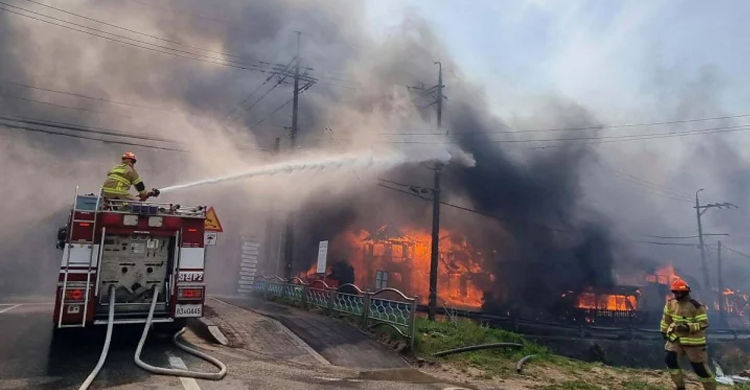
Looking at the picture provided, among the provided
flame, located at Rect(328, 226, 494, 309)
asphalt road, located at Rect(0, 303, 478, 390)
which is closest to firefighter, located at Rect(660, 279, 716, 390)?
asphalt road, located at Rect(0, 303, 478, 390)

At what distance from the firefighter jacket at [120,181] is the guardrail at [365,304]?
4.85 meters

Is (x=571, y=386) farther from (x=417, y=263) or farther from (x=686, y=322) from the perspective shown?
(x=417, y=263)

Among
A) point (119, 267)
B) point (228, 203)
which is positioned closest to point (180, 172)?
point (228, 203)

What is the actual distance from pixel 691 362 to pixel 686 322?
1.76 ft

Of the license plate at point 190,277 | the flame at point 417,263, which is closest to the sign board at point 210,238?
the license plate at point 190,277

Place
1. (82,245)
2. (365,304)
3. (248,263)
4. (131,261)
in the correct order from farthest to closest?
(248,263)
(365,304)
(131,261)
(82,245)

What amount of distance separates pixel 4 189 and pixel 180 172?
683cm

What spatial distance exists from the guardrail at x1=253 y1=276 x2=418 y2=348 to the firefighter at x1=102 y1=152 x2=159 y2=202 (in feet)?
15.3

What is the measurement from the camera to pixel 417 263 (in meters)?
31.1

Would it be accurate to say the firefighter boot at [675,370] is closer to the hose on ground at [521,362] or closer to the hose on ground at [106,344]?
the hose on ground at [521,362]

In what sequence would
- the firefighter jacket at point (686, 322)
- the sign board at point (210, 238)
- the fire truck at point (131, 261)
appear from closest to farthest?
the firefighter jacket at point (686, 322) → the fire truck at point (131, 261) → the sign board at point (210, 238)

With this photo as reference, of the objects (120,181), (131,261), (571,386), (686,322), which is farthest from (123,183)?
(686,322)

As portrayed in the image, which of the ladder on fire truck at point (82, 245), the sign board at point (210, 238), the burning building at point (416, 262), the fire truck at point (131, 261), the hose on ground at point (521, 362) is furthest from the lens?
the burning building at point (416, 262)

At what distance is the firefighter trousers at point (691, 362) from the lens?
6.15m
